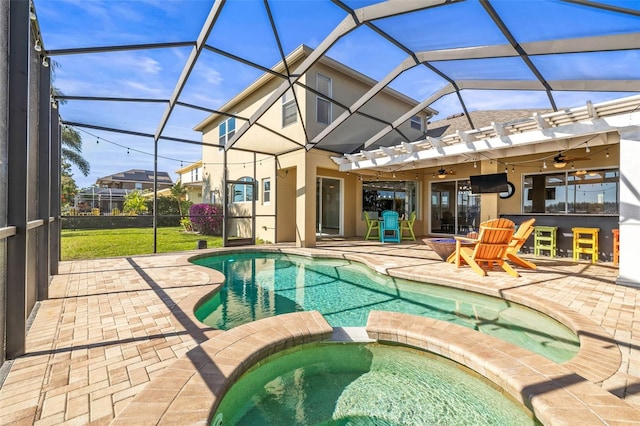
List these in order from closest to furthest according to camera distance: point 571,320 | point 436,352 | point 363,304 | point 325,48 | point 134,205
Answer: point 436,352
point 571,320
point 363,304
point 325,48
point 134,205

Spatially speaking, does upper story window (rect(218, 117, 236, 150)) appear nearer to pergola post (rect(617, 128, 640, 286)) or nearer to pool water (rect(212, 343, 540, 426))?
pool water (rect(212, 343, 540, 426))

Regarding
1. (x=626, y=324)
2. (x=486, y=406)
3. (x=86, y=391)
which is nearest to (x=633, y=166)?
(x=626, y=324)

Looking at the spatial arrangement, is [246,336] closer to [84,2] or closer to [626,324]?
[626,324]

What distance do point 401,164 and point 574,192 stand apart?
4950 millimetres

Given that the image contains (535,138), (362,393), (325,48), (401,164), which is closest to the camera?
(362,393)

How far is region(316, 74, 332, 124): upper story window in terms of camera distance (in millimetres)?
10547

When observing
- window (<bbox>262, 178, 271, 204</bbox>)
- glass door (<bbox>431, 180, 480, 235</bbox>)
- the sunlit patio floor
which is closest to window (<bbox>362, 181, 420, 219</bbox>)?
glass door (<bbox>431, 180, 480, 235</bbox>)

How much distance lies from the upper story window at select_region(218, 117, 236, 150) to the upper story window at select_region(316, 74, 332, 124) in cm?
445

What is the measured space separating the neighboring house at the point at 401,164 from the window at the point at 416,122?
0.21ft

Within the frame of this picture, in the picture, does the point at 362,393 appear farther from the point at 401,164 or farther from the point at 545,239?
the point at 401,164

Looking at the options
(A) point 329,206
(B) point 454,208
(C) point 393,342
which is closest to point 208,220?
(A) point 329,206

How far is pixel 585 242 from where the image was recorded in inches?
291

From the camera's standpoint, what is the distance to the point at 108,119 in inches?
311

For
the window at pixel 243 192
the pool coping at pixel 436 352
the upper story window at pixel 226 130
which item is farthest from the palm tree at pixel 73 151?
the pool coping at pixel 436 352
